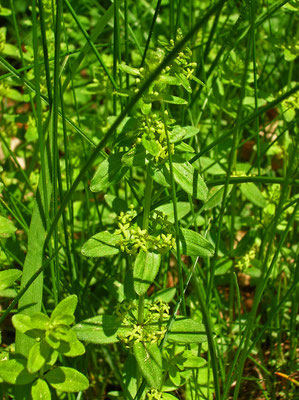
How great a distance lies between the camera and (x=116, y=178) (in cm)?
119

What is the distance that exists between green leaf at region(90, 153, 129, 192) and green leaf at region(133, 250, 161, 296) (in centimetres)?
20

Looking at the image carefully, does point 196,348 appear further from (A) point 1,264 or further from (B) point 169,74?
(B) point 169,74

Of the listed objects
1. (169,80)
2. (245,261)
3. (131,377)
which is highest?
(169,80)

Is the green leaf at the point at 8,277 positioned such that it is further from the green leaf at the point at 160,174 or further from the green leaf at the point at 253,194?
the green leaf at the point at 253,194

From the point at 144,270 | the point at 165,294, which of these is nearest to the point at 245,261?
the point at 165,294

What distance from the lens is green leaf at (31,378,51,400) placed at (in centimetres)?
107

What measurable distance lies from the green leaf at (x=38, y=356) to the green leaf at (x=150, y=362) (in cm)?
23

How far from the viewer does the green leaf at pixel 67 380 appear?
1.08 metres

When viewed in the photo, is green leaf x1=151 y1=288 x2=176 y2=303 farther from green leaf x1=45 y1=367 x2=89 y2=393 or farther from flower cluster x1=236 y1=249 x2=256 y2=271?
green leaf x1=45 y1=367 x2=89 y2=393

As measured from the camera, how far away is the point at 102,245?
1.22 metres

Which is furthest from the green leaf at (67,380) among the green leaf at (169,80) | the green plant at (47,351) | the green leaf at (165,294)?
the green leaf at (169,80)

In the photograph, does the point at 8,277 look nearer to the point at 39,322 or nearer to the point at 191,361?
the point at 39,322

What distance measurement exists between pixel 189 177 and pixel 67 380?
560mm

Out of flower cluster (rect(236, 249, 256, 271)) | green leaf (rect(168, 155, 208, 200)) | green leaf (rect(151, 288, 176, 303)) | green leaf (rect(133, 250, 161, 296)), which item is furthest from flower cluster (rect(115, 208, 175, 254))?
flower cluster (rect(236, 249, 256, 271))
